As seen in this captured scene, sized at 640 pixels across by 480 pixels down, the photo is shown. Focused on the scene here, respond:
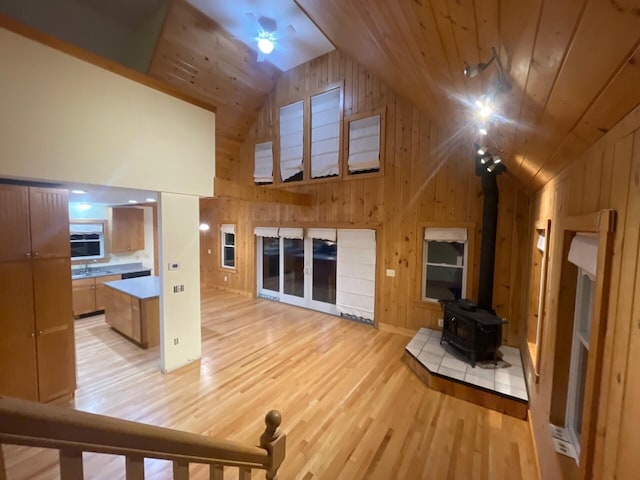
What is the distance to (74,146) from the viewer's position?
2512mm

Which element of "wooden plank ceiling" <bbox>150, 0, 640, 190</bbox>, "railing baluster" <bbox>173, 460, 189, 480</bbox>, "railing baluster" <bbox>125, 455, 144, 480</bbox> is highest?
"wooden plank ceiling" <bbox>150, 0, 640, 190</bbox>

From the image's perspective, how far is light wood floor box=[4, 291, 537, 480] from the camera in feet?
7.29

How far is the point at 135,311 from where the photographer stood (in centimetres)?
421

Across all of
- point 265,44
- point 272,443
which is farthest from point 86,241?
point 272,443

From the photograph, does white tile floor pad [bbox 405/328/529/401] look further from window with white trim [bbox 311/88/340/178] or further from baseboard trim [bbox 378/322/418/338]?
window with white trim [bbox 311/88/340/178]

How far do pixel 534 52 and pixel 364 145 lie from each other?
436 cm

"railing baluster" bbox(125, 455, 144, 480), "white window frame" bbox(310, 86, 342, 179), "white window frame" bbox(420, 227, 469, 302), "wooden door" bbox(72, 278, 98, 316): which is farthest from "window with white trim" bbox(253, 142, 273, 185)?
"railing baluster" bbox(125, 455, 144, 480)

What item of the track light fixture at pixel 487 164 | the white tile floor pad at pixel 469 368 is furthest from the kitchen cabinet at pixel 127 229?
the track light fixture at pixel 487 164

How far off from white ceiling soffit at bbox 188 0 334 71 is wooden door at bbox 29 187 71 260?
342 centimetres

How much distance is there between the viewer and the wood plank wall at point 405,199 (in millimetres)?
3990

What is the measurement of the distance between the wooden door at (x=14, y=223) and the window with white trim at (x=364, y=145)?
447cm

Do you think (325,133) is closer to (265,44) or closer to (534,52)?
(265,44)

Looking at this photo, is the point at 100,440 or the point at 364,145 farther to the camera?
the point at 364,145

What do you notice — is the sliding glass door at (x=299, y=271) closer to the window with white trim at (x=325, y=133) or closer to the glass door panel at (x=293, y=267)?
the glass door panel at (x=293, y=267)
